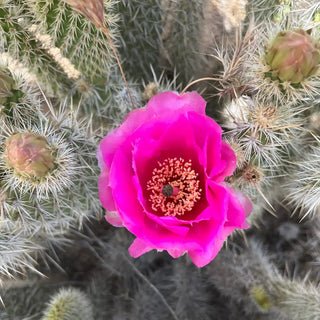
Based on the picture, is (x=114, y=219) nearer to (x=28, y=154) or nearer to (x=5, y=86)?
(x=28, y=154)

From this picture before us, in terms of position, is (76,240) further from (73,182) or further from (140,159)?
(140,159)

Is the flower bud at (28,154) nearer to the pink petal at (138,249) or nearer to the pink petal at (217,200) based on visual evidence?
the pink petal at (138,249)

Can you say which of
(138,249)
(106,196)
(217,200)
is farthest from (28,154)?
(217,200)

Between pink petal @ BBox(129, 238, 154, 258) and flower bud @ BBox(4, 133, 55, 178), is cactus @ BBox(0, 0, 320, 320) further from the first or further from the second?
pink petal @ BBox(129, 238, 154, 258)

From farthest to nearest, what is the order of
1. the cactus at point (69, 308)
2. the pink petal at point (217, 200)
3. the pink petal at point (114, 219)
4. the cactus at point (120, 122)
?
the cactus at point (69, 308), the cactus at point (120, 122), the pink petal at point (114, 219), the pink petal at point (217, 200)

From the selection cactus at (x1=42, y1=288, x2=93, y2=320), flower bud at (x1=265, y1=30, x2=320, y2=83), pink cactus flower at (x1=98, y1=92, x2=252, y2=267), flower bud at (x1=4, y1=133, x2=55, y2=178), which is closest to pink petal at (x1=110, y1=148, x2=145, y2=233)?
pink cactus flower at (x1=98, y1=92, x2=252, y2=267)

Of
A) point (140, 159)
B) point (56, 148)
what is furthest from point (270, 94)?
point (56, 148)

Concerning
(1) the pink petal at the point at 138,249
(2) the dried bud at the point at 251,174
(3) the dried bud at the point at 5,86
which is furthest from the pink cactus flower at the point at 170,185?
(3) the dried bud at the point at 5,86
